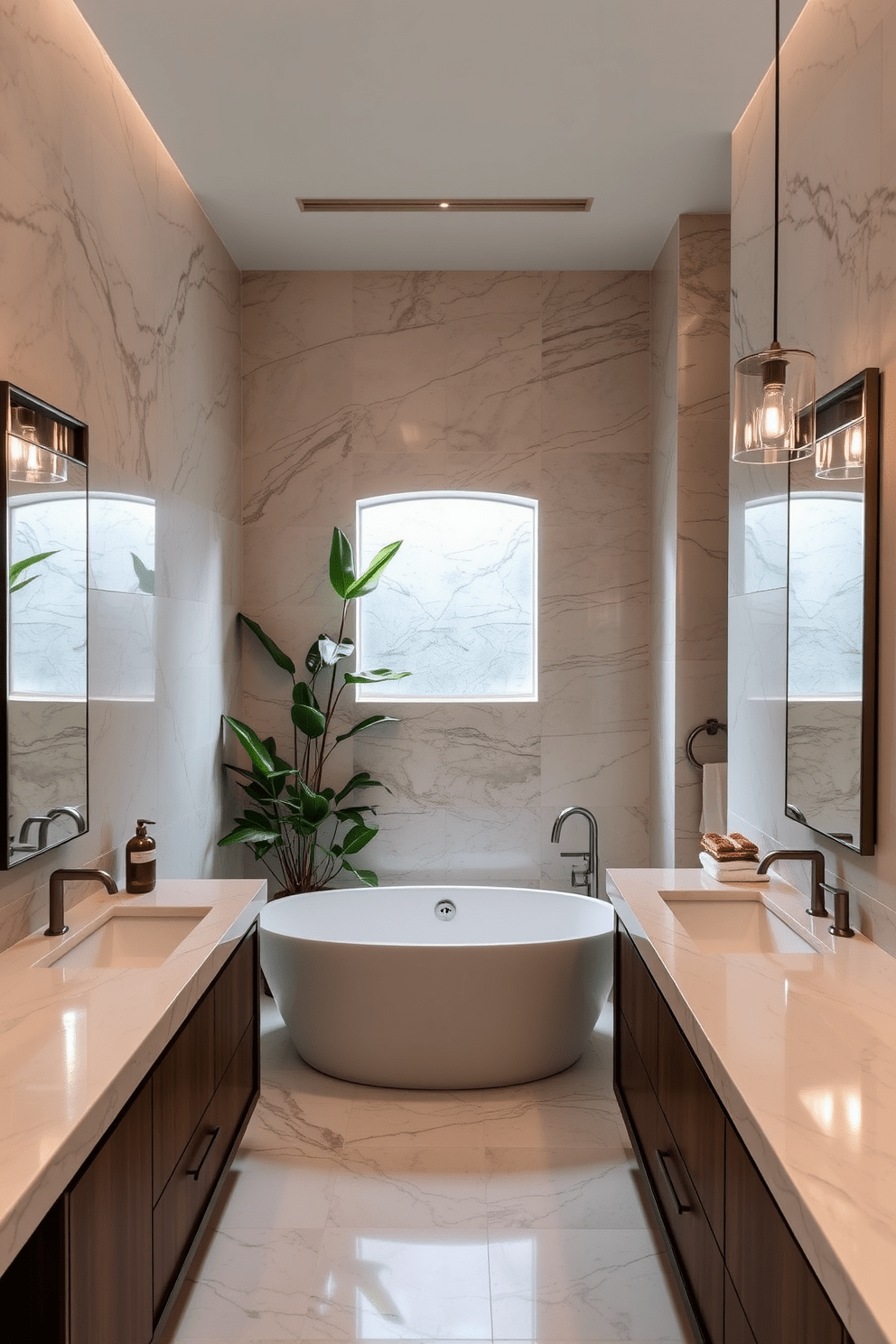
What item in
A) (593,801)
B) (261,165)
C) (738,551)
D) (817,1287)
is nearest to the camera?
(817,1287)

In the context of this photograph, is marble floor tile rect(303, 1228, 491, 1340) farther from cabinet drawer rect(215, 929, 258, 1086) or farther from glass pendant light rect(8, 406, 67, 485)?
glass pendant light rect(8, 406, 67, 485)

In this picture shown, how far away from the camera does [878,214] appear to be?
208 centimetres

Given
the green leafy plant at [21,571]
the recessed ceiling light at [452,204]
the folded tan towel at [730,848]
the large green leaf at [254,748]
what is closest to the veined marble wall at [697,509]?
the recessed ceiling light at [452,204]

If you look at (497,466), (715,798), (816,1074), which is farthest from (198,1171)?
(497,466)

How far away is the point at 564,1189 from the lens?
2.73m

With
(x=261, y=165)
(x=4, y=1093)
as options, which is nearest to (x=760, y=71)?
(x=261, y=165)

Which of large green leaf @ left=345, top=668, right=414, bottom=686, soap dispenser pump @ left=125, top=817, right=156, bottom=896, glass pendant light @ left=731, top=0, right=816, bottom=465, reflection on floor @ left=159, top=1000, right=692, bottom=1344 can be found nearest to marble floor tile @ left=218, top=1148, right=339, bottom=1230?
reflection on floor @ left=159, top=1000, right=692, bottom=1344

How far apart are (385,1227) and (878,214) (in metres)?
2.58

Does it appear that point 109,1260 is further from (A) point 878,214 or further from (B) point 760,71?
(B) point 760,71

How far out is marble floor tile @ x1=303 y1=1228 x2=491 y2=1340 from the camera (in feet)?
7.12

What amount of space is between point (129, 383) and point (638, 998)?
2.23 meters

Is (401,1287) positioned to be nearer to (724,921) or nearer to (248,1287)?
(248,1287)

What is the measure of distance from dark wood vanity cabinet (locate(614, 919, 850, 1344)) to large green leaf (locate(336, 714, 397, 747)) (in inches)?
69.7

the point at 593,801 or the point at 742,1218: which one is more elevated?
the point at 593,801
